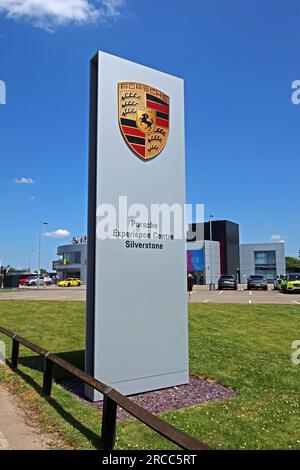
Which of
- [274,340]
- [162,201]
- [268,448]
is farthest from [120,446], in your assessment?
[274,340]

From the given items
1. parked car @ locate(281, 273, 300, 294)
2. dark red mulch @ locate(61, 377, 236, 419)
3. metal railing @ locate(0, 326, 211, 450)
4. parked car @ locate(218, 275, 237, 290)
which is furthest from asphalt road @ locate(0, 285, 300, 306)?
metal railing @ locate(0, 326, 211, 450)

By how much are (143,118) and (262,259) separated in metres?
73.8

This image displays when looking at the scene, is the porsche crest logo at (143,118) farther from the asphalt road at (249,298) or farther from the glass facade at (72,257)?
the glass facade at (72,257)

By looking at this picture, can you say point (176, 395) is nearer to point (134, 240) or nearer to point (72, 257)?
point (134, 240)

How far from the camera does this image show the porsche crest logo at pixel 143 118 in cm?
643

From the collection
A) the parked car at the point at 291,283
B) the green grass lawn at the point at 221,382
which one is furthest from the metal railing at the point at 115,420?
the parked car at the point at 291,283

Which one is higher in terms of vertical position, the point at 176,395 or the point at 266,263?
the point at 266,263

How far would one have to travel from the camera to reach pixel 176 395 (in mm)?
6223

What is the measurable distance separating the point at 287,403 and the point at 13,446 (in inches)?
144

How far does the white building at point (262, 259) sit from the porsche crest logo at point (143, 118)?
7141 cm

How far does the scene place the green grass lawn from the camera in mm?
4444

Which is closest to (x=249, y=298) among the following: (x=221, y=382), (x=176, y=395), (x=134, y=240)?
(x=221, y=382)

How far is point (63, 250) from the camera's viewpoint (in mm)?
85938

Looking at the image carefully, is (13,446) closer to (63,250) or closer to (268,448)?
→ (268,448)
